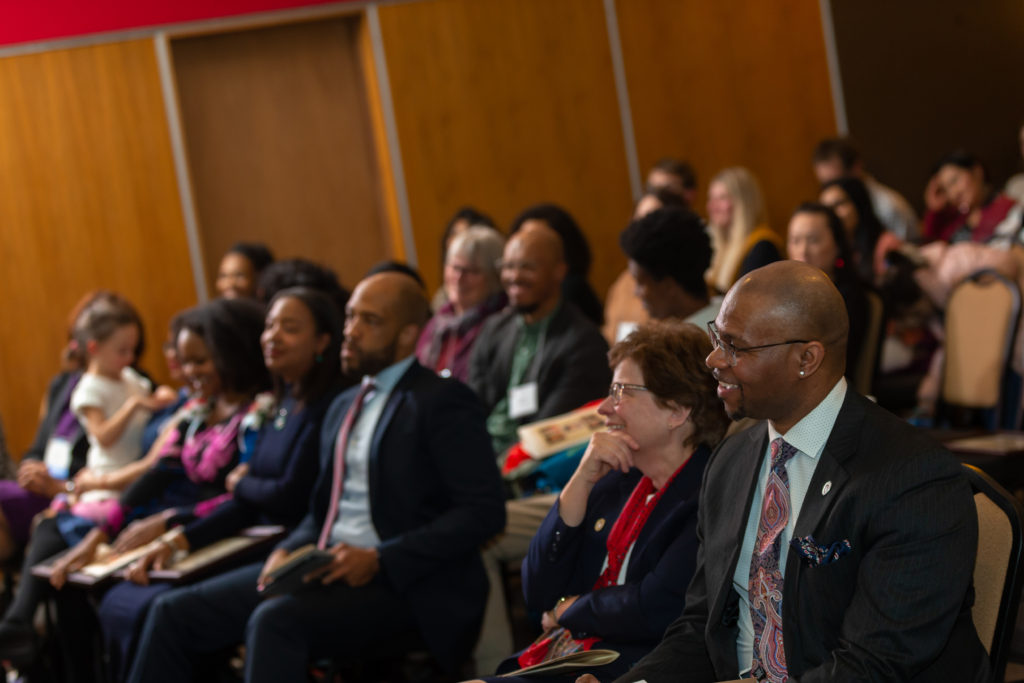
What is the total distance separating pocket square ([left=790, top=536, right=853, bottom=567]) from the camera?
179cm

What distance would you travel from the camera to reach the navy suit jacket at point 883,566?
172cm

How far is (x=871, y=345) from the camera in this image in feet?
13.9

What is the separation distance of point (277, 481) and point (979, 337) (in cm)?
270

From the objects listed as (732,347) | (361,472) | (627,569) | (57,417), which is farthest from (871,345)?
(57,417)

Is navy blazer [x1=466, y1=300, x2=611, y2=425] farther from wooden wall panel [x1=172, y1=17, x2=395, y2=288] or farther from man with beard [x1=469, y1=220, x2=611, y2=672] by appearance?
wooden wall panel [x1=172, y1=17, x2=395, y2=288]

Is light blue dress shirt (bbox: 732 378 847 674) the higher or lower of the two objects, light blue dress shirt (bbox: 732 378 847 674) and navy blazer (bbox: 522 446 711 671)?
the higher

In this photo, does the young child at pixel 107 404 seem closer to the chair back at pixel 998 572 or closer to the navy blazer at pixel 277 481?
the navy blazer at pixel 277 481

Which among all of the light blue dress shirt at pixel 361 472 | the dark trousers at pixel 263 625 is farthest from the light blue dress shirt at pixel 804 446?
the light blue dress shirt at pixel 361 472

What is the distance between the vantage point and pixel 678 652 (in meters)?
2.16

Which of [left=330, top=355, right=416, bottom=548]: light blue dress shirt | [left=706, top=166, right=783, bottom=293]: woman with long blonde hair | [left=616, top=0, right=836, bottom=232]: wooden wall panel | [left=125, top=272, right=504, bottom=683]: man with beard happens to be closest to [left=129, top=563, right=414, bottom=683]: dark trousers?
[left=125, top=272, right=504, bottom=683]: man with beard

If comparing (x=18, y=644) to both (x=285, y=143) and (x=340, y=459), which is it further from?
(x=285, y=143)

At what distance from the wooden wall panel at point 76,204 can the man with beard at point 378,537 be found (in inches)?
155

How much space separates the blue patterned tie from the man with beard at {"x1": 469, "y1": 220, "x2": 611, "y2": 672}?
1.77 m

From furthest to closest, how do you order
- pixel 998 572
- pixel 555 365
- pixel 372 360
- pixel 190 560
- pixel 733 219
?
pixel 733 219
pixel 555 365
pixel 190 560
pixel 372 360
pixel 998 572
